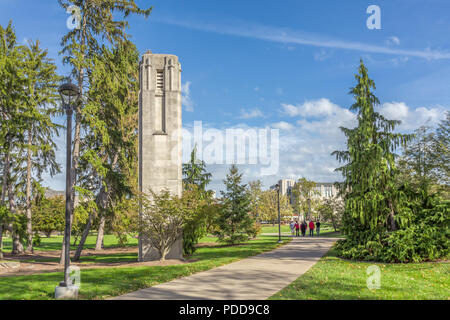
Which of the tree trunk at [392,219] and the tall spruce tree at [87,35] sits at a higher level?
the tall spruce tree at [87,35]

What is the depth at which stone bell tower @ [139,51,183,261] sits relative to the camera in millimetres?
17344

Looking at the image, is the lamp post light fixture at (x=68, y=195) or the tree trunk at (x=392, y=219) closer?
the lamp post light fixture at (x=68, y=195)

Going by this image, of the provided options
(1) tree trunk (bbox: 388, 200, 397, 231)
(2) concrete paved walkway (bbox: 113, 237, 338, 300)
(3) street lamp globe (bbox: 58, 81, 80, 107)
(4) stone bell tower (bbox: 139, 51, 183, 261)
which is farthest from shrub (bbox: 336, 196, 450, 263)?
(3) street lamp globe (bbox: 58, 81, 80, 107)

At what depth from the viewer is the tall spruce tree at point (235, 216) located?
2559cm

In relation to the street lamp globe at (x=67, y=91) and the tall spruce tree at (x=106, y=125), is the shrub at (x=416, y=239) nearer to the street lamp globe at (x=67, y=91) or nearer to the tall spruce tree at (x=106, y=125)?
the street lamp globe at (x=67, y=91)

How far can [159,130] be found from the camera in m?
17.8

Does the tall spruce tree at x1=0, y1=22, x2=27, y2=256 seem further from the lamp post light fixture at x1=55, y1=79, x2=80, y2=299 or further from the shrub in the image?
the shrub

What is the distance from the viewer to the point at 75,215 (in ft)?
55.7

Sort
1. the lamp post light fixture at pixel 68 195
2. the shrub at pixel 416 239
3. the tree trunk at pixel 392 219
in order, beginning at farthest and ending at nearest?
1. the tree trunk at pixel 392 219
2. the shrub at pixel 416 239
3. the lamp post light fixture at pixel 68 195

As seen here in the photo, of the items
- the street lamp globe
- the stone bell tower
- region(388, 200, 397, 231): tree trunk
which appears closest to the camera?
the street lamp globe

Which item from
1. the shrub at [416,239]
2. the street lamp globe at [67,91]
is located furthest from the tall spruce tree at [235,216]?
the street lamp globe at [67,91]

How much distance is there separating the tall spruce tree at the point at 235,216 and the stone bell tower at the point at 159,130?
891 cm

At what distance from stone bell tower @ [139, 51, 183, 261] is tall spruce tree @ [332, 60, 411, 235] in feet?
29.1
